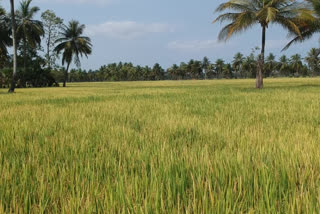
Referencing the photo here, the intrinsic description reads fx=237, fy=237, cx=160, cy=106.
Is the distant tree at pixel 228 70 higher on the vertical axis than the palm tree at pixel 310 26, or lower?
higher

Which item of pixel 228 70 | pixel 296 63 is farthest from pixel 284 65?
pixel 228 70

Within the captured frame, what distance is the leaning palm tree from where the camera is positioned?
15367 mm

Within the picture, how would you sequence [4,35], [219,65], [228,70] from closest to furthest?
[4,35], [228,70], [219,65]

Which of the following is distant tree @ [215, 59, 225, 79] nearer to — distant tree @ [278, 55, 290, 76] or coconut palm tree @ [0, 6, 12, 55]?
distant tree @ [278, 55, 290, 76]

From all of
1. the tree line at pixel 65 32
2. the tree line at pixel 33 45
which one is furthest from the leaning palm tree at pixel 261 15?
the tree line at pixel 33 45

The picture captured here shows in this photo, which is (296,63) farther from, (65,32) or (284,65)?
(65,32)

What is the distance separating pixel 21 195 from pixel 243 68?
314 ft

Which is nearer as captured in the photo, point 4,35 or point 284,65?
point 4,35

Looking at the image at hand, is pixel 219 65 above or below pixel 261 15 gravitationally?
above

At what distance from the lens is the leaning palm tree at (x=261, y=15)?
50.4 feet

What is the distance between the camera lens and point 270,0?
619 inches

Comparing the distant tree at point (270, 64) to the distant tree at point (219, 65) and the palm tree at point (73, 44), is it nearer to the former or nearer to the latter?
the distant tree at point (219, 65)

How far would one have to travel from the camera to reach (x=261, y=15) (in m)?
15.4

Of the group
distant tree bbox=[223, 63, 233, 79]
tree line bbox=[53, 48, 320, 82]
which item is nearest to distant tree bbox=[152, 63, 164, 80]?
tree line bbox=[53, 48, 320, 82]
